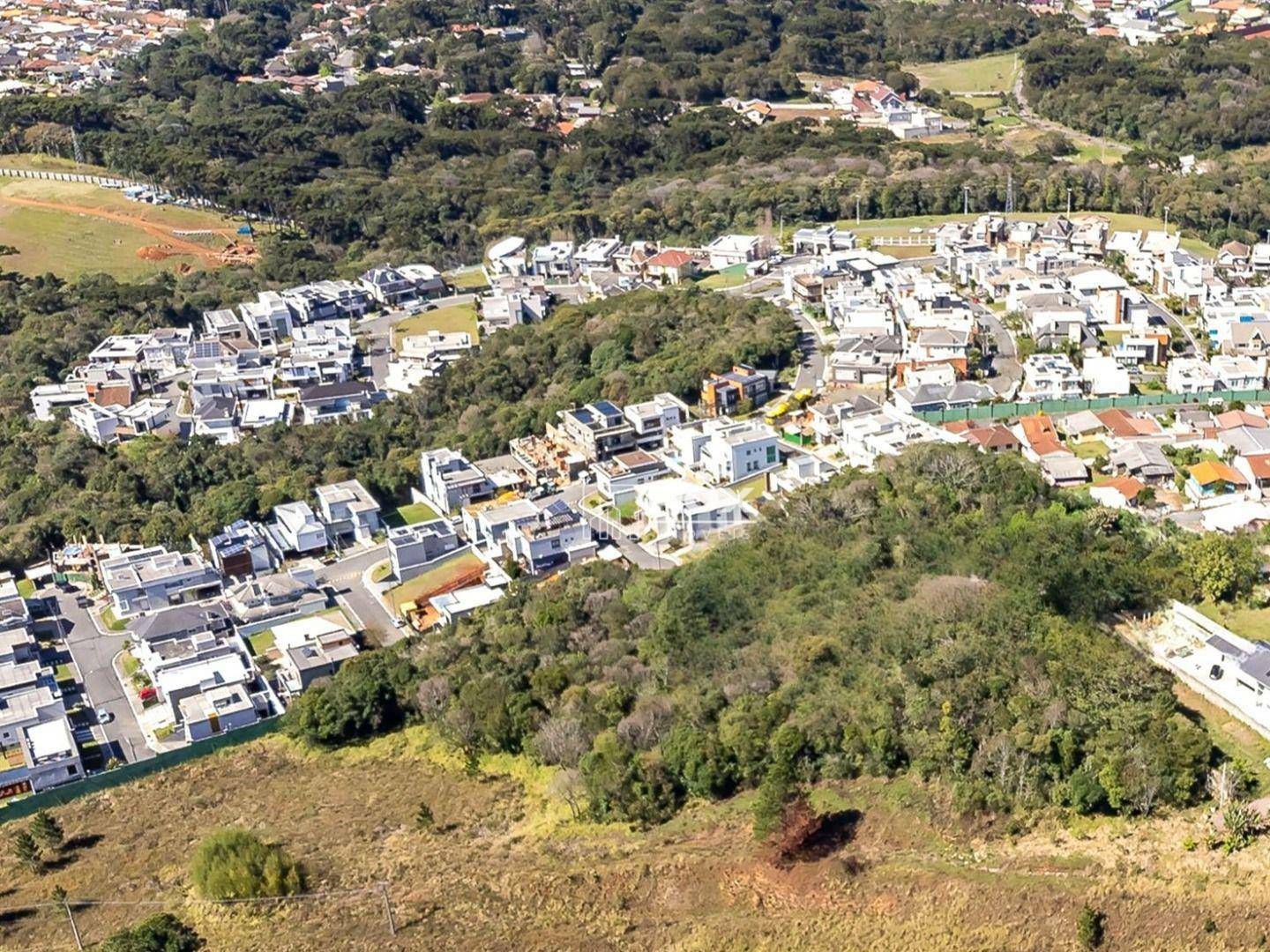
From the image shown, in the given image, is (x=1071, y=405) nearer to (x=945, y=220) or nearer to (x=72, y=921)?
(x=945, y=220)

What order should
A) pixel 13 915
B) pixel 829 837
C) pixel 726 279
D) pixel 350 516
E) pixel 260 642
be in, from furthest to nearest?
pixel 726 279 → pixel 350 516 → pixel 260 642 → pixel 13 915 → pixel 829 837

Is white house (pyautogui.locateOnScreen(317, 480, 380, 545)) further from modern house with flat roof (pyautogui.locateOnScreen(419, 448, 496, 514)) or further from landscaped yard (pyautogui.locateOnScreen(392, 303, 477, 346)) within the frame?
landscaped yard (pyautogui.locateOnScreen(392, 303, 477, 346))

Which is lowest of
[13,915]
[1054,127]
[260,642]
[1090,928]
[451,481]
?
[260,642]

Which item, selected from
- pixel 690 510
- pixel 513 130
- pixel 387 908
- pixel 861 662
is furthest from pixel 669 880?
pixel 513 130

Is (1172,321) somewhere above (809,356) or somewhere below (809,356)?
above

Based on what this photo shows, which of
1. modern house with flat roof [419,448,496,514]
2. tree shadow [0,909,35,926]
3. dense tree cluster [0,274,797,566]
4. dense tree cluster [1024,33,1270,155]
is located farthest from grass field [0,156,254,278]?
dense tree cluster [1024,33,1270,155]

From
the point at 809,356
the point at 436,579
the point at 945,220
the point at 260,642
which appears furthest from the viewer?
the point at 945,220

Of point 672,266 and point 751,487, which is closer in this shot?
point 751,487

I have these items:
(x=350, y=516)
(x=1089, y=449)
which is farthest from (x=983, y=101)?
(x=350, y=516)
